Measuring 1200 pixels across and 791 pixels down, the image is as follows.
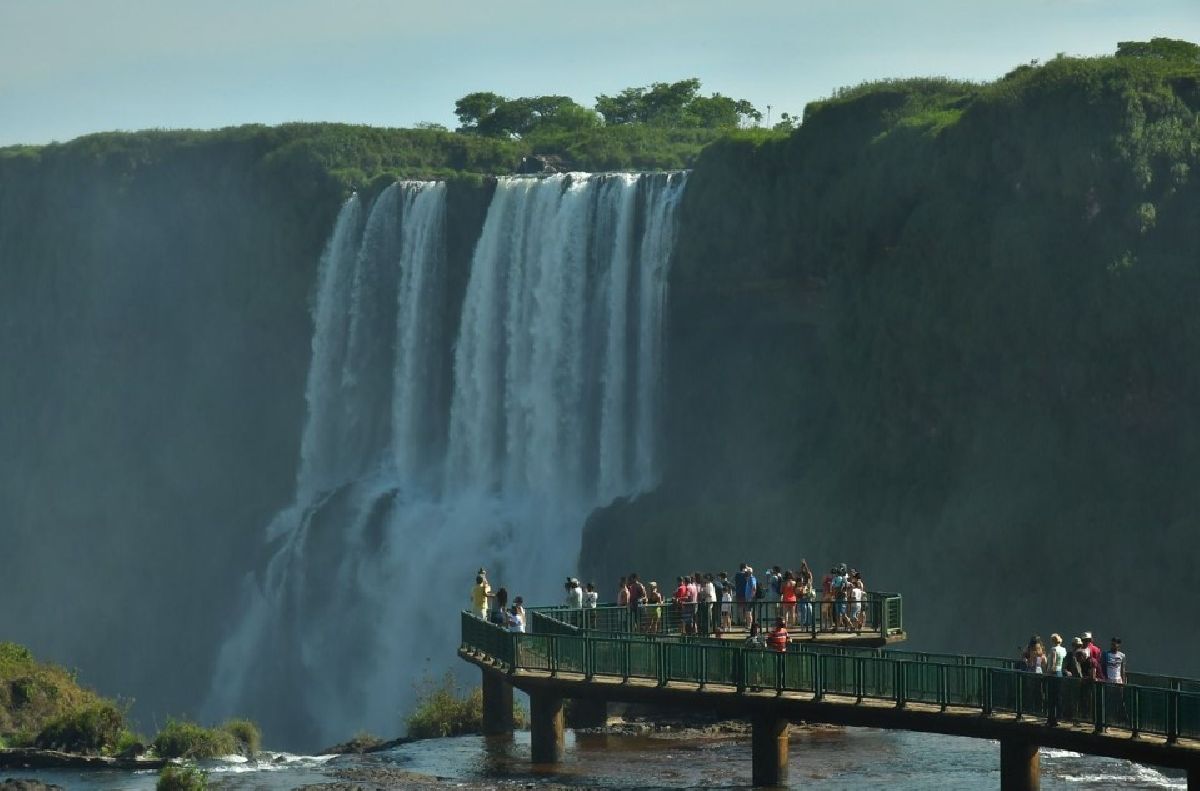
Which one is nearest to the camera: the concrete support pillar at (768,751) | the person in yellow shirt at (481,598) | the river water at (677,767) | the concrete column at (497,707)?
the concrete support pillar at (768,751)

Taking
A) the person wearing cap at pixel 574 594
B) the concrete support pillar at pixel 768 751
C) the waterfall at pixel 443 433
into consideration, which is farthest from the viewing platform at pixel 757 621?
the waterfall at pixel 443 433

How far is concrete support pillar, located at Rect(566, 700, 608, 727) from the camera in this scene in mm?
54062

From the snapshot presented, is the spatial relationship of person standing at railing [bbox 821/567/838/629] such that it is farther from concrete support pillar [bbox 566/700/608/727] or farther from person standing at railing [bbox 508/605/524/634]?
person standing at railing [bbox 508/605/524/634]

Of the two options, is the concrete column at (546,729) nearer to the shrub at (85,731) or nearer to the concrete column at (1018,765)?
the shrub at (85,731)

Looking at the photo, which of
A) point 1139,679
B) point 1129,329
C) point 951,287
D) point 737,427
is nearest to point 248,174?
point 737,427

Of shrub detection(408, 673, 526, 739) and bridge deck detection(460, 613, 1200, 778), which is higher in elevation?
bridge deck detection(460, 613, 1200, 778)

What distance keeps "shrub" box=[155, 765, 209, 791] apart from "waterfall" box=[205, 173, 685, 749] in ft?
107

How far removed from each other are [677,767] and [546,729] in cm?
278

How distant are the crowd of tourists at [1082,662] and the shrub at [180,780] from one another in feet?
49.5

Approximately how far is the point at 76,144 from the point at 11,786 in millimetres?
67389

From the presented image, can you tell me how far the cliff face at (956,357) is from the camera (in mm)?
64750

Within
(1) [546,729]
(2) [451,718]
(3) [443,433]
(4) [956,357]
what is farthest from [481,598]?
(3) [443,433]

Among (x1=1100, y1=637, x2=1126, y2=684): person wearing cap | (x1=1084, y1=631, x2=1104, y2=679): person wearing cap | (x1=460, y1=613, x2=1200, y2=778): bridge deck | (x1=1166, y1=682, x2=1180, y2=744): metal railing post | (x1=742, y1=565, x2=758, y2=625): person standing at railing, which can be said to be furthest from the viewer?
(x1=742, y1=565, x2=758, y2=625): person standing at railing

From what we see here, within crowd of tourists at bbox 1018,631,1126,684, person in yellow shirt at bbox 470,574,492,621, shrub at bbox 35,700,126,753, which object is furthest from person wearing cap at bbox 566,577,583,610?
crowd of tourists at bbox 1018,631,1126,684
